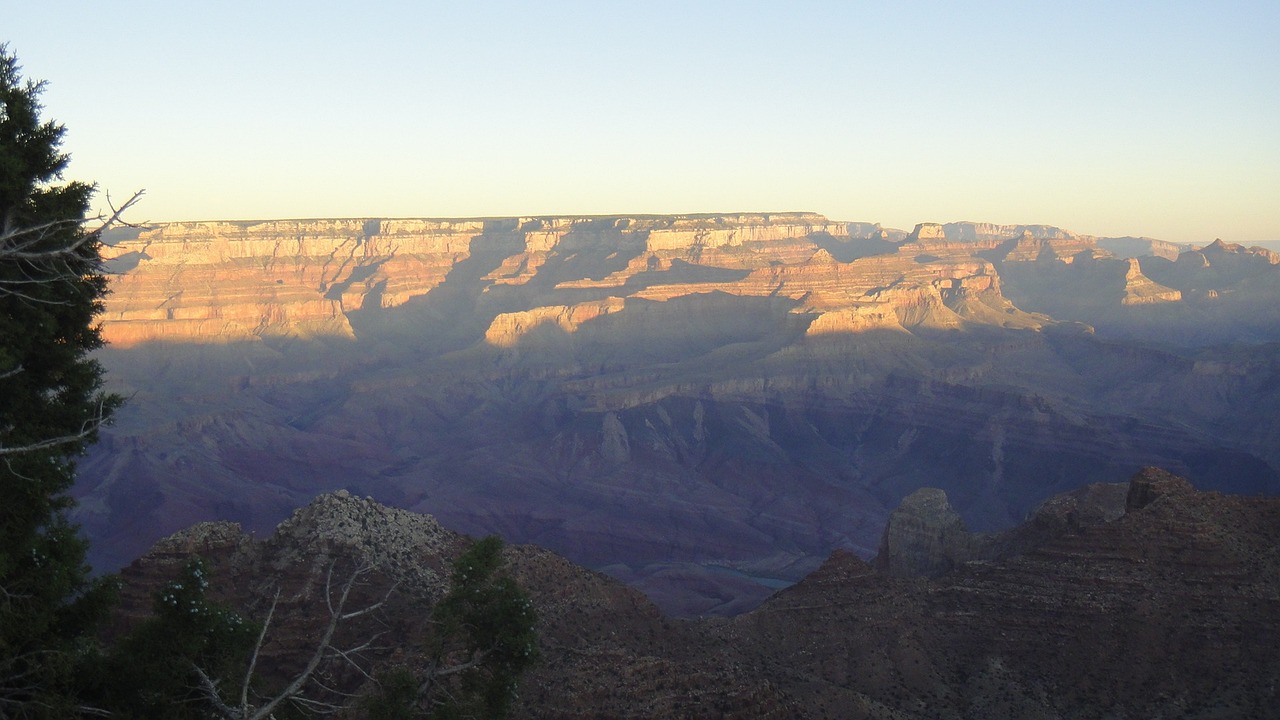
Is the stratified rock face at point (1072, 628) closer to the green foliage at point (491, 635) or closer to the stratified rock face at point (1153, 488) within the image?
the stratified rock face at point (1153, 488)

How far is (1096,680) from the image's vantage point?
3422 centimetres

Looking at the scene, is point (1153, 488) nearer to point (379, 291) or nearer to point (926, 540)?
point (926, 540)

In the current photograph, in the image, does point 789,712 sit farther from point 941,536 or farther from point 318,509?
point 941,536

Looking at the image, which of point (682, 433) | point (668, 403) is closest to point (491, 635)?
point (682, 433)

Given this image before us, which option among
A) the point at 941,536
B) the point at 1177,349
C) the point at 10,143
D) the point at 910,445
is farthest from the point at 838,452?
the point at 10,143

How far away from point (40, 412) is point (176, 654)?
Result: 4.83m

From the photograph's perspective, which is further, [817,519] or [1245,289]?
[1245,289]

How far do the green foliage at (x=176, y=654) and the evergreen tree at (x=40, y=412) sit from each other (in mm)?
814

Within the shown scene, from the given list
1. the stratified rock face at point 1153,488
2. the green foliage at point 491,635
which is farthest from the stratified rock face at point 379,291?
the green foliage at point 491,635

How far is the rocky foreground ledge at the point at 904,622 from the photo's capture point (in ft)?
98.4

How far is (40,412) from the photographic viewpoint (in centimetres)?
1820

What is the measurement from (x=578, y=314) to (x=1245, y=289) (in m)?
125

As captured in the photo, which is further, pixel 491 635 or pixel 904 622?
pixel 904 622

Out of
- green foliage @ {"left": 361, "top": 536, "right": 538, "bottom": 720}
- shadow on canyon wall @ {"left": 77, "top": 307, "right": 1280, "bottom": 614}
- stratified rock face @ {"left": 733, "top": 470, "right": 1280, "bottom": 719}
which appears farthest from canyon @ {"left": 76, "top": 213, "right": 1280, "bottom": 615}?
green foliage @ {"left": 361, "top": 536, "right": 538, "bottom": 720}
